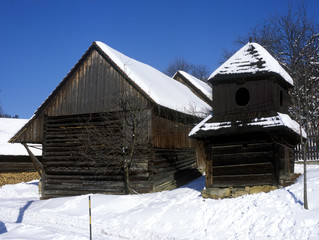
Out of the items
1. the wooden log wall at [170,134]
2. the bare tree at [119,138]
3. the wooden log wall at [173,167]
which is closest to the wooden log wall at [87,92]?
the bare tree at [119,138]

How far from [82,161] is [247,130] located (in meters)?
9.40

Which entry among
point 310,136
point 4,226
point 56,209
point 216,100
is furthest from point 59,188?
point 310,136

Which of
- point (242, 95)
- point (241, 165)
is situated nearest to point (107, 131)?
point (242, 95)

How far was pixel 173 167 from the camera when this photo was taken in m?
19.5

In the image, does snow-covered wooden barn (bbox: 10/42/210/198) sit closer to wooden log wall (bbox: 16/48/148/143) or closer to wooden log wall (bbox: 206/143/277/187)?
wooden log wall (bbox: 16/48/148/143)

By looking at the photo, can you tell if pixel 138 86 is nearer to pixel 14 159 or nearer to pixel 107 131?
pixel 107 131

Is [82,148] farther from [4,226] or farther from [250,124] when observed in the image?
[250,124]

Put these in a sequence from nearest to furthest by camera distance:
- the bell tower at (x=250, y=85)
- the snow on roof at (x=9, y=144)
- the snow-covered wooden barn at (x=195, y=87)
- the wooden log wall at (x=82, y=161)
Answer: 1. the bell tower at (x=250, y=85)
2. the wooden log wall at (x=82, y=161)
3. the snow-covered wooden barn at (x=195, y=87)
4. the snow on roof at (x=9, y=144)

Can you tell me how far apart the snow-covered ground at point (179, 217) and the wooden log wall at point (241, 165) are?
773 millimetres

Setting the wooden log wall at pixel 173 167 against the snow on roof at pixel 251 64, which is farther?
the wooden log wall at pixel 173 167

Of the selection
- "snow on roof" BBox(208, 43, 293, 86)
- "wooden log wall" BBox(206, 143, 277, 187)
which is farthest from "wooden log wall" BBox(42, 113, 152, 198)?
"snow on roof" BBox(208, 43, 293, 86)

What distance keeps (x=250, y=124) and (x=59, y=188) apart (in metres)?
11.3

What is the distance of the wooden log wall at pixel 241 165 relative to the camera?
40.5 ft

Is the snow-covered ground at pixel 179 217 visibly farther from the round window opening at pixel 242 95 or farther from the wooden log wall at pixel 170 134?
the round window opening at pixel 242 95
